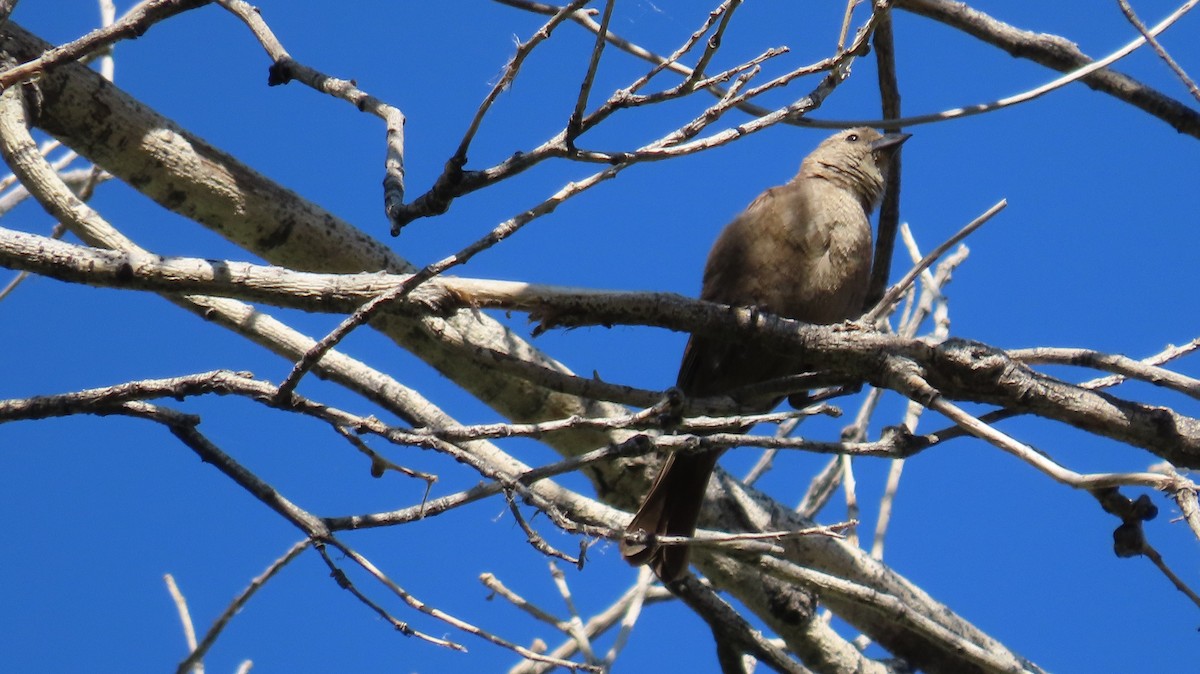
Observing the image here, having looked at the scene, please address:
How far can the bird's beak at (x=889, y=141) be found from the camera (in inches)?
212

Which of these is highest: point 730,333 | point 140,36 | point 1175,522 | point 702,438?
point 140,36

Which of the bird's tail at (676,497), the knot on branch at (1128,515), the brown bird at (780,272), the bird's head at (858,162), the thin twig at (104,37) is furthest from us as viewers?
the bird's head at (858,162)

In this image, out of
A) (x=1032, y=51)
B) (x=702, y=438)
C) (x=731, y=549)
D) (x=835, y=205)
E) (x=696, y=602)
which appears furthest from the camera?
(x=835, y=205)

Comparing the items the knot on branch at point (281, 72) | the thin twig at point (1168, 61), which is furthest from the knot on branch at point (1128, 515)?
the knot on branch at point (281, 72)

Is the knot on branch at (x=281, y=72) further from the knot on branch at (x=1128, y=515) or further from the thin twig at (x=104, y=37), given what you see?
the knot on branch at (x=1128, y=515)

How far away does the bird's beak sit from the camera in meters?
5.39

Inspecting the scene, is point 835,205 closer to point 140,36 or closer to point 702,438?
point 702,438

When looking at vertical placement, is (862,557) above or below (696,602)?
above

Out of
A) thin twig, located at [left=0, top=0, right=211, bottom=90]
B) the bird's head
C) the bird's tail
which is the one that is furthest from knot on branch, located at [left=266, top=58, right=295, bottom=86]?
the bird's head

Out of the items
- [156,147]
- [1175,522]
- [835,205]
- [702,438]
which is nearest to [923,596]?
[835,205]

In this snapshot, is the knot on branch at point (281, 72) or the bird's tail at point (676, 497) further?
the bird's tail at point (676, 497)

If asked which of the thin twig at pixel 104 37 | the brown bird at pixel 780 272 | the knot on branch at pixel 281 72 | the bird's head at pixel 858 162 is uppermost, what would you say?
the bird's head at pixel 858 162

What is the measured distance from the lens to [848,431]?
4941mm

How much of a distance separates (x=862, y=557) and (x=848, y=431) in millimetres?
786
